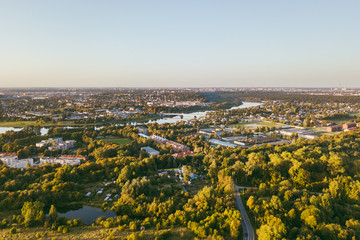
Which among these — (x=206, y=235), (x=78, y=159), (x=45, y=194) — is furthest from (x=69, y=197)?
(x=206, y=235)

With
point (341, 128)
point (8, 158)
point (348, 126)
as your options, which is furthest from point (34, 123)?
point (348, 126)

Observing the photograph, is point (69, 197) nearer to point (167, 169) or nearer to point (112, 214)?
point (112, 214)

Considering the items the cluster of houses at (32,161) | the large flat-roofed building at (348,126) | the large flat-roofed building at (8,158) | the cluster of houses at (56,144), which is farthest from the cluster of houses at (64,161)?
the large flat-roofed building at (348,126)

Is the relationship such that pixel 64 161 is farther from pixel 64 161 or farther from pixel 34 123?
pixel 34 123

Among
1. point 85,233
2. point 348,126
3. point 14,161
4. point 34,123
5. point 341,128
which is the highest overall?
point 348,126

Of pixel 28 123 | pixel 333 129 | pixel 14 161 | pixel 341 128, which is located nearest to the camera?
pixel 14 161

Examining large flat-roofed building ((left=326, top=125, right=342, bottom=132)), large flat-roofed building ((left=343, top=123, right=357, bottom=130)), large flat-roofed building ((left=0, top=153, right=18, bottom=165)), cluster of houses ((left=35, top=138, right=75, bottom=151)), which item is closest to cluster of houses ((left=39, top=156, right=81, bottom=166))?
large flat-roofed building ((left=0, top=153, right=18, bottom=165))

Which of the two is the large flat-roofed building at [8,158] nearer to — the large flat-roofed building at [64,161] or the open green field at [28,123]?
the large flat-roofed building at [64,161]

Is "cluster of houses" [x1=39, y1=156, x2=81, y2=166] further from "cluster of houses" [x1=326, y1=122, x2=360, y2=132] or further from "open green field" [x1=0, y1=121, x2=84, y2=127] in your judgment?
"cluster of houses" [x1=326, y1=122, x2=360, y2=132]
